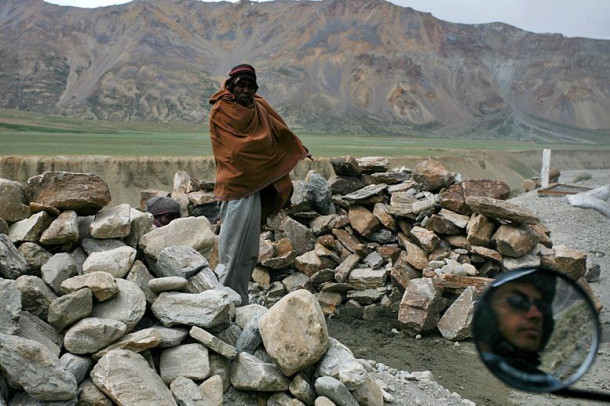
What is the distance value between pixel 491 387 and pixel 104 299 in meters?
3.14

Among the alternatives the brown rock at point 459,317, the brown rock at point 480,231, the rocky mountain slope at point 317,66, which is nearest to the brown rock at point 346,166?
the brown rock at point 480,231

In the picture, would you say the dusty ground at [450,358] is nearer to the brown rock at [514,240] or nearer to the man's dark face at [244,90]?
the brown rock at [514,240]

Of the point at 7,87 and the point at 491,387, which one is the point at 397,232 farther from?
the point at 7,87

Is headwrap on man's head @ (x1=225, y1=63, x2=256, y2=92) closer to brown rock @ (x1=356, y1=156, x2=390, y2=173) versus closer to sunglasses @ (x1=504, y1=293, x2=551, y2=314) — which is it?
sunglasses @ (x1=504, y1=293, x2=551, y2=314)

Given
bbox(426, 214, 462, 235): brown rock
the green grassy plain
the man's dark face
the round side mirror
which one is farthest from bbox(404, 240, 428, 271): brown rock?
the green grassy plain

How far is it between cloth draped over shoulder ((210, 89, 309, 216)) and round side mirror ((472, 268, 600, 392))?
3.27 m

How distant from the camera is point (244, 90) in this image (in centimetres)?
420

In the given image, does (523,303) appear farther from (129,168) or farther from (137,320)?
(129,168)

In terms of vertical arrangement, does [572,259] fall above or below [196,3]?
below

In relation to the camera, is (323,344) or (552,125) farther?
(552,125)

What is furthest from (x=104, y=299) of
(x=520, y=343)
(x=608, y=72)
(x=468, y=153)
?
(x=608, y=72)

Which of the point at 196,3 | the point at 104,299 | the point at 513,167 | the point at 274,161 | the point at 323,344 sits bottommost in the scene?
the point at 513,167

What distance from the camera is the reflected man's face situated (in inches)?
45.1

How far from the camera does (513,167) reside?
121 ft
